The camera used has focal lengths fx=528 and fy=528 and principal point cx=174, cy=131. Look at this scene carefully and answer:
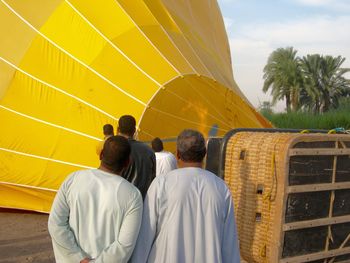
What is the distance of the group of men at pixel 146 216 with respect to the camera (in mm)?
2742

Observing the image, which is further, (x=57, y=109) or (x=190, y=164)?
(x=57, y=109)

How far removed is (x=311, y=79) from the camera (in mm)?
38094

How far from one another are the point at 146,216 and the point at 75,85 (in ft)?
17.8

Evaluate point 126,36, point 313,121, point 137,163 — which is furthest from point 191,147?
point 313,121

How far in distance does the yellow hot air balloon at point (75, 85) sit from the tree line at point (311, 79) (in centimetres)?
3079

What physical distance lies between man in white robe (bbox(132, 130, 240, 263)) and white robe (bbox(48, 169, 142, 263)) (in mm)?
78

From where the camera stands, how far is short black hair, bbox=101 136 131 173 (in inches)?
111

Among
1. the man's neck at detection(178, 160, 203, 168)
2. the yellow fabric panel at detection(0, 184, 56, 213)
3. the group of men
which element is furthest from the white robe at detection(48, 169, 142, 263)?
the yellow fabric panel at detection(0, 184, 56, 213)

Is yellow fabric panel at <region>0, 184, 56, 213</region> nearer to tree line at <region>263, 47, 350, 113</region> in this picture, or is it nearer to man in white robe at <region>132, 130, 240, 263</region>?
A: man in white robe at <region>132, 130, 240, 263</region>

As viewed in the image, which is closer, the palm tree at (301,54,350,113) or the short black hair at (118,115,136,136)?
the short black hair at (118,115,136,136)

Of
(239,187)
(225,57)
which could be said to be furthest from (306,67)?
(239,187)

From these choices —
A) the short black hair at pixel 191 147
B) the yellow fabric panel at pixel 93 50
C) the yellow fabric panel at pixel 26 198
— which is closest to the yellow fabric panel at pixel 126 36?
the yellow fabric panel at pixel 93 50

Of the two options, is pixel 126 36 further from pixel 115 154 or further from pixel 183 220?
pixel 183 220

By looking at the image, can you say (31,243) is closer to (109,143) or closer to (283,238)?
(283,238)
